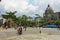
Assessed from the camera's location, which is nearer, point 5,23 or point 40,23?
point 5,23

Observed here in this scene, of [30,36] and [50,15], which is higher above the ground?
[50,15]

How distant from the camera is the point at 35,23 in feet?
209

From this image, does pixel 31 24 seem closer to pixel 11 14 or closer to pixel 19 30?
pixel 11 14

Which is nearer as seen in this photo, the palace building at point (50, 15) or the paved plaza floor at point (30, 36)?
the paved plaza floor at point (30, 36)

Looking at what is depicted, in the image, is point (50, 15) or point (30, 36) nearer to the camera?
point (30, 36)

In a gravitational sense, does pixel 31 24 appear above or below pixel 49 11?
below

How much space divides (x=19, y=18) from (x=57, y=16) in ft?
74.1

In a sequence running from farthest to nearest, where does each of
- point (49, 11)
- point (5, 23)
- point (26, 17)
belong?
point (49, 11), point (26, 17), point (5, 23)

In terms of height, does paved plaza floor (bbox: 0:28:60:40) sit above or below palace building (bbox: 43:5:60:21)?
below

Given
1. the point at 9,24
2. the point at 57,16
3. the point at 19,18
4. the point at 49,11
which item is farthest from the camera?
the point at 49,11

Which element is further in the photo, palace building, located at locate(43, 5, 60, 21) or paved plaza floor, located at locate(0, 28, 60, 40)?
palace building, located at locate(43, 5, 60, 21)

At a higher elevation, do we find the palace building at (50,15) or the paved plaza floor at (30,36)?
the palace building at (50,15)

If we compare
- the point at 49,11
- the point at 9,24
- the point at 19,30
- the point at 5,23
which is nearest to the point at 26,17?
the point at 9,24

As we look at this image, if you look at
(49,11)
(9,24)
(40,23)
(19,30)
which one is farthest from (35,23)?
(19,30)
